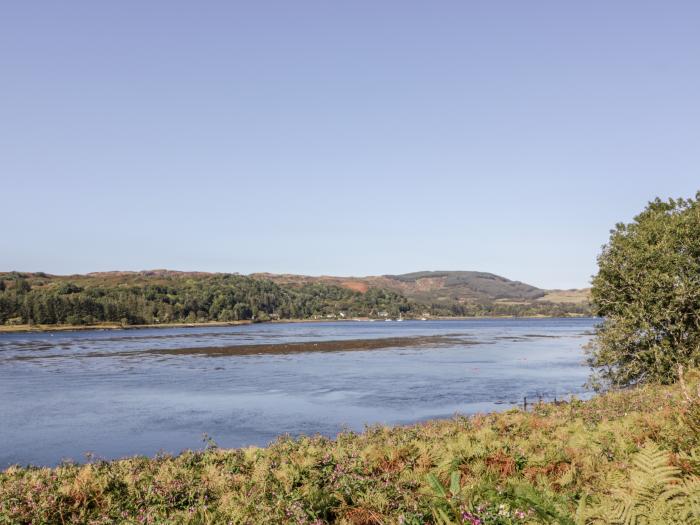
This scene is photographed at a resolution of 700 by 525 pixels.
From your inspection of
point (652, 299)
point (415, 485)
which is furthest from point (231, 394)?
point (415, 485)

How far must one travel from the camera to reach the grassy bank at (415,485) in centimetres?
542

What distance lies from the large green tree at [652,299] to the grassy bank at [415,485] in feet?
60.7

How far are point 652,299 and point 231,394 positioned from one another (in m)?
30.3

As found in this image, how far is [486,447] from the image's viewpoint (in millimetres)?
12367

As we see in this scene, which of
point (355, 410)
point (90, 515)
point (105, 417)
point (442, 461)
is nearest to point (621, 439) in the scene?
point (442, 461)

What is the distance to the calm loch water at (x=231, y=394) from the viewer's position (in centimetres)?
3016

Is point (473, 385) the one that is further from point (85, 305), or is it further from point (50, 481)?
point (85, 305)

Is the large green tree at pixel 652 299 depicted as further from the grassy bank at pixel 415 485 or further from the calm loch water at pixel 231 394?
the grassy bank at pixel 415 485

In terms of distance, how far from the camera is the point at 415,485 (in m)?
9.05

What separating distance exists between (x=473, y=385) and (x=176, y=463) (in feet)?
123

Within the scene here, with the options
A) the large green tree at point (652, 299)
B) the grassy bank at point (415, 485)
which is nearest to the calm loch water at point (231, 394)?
the large green tree at point (652, 299)

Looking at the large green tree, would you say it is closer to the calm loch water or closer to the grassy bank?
the calm loch water

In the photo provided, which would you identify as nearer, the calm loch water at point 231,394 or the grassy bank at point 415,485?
the grassy bank at point 415,485

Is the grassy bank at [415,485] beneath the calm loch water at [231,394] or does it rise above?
above
